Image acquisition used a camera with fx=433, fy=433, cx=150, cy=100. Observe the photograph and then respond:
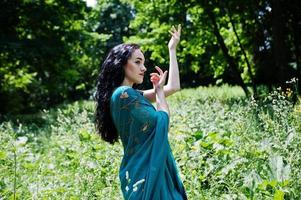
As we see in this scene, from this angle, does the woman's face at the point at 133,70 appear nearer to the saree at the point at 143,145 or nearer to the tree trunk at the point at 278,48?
the saree at the point at 143,145

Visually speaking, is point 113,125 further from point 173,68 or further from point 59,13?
point 59,13

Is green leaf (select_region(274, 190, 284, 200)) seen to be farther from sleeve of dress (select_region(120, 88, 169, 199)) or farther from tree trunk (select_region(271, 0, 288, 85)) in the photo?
tree trunk (select_region(271, 0, 288, 85))

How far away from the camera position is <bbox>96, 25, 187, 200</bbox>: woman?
2.62 metres

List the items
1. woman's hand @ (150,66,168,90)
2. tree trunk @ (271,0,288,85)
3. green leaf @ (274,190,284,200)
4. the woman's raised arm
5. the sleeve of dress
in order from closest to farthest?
the sleeve of dress, woman's hand @ (150,66,168,90), the woman's raised arm, green leaf @ (274,190,284,200), tree trunk @ (271,0,288,85)

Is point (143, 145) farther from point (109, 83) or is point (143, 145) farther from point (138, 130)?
point (109, 83)

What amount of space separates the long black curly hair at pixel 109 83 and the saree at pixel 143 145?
6.5 inches

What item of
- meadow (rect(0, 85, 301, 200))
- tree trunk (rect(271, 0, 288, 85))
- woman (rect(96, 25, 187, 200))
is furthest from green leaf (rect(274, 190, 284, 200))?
tree trunk (rect(271, 0, 288, 85))

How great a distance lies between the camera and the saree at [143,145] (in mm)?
2609

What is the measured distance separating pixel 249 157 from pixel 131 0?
43.9 feet

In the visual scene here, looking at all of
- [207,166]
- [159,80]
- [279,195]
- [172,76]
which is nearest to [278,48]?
[207,166]

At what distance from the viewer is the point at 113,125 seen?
9.92 feet

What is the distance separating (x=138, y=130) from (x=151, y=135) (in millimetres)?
85

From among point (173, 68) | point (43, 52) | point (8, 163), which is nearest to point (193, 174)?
point (173, 68)

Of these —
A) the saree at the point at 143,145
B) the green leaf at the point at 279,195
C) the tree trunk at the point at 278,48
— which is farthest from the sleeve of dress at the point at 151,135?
the tree trunk at the point at 278,48
